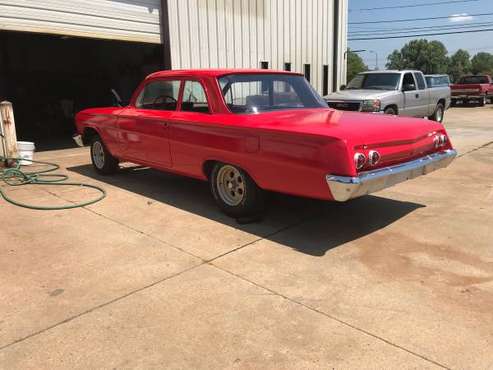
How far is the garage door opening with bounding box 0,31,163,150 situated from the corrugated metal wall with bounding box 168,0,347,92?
3248 millimetres

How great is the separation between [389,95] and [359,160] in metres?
8.40

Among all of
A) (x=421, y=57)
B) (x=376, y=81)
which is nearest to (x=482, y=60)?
(x=421, y=57)

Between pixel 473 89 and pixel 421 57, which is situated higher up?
pixel 421 57

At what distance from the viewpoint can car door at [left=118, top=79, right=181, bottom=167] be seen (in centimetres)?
570

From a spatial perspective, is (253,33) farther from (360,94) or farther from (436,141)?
(436,141)

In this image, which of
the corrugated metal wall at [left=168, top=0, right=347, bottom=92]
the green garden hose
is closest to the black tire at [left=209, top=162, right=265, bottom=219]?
the green garden hose

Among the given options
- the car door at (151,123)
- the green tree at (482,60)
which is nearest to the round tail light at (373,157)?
the car door at (151,123)

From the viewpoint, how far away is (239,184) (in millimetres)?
4922

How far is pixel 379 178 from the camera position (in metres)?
4.07

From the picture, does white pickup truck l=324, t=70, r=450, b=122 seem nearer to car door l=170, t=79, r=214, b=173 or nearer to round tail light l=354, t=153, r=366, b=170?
car door l=170, t=79, r=214, b=173

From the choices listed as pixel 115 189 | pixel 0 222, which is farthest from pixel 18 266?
pixel 115 189

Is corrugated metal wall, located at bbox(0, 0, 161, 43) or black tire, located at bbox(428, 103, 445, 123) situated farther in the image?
black tire, located at bbox(428, 103, 445, 123)

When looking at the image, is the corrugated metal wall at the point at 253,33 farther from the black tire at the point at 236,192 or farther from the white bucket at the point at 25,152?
the black tire at the point at 236,192

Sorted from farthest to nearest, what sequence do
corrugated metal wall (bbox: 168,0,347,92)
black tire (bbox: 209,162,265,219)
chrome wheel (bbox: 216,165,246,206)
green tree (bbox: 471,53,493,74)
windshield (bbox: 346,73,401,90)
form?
1. green tree (bbox: 471,53,493,74)
2. windshield (bbox: 346,73,401,90)
3. corrugated metal wall (bbox: 168,0,347,92)
4. chrome wheel (bbox: 216,165,246,206)
5. black tire (bbox: 209,162,265,219)
